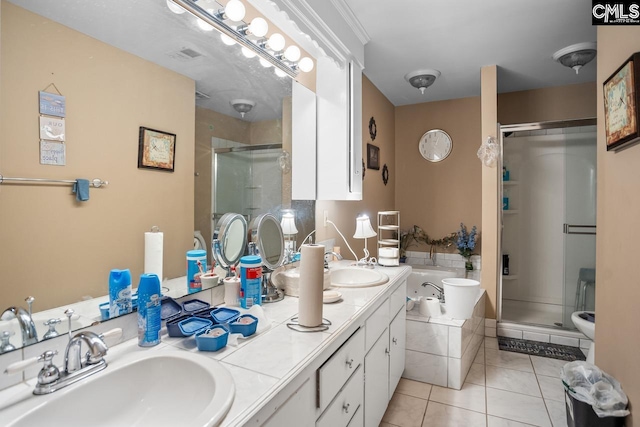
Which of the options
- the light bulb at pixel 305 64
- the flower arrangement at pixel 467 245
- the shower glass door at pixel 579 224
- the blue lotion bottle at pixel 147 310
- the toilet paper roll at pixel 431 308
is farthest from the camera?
the flower arrangement at pixel 467 245

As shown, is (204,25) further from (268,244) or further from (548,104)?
(548,104)

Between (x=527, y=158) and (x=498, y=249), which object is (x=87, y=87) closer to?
(x=498, y=249)

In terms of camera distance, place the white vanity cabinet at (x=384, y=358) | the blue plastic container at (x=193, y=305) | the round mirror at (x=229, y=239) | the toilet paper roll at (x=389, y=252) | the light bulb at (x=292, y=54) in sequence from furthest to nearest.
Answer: the toilet paper roll at (x=389, y=252) < the light bulb at (x=292, y=54) < the white vanity cabinet at (x=384, y=358) < the round mirror at (x=229, y=239) < the blue plastic container at (x=193, y=305)

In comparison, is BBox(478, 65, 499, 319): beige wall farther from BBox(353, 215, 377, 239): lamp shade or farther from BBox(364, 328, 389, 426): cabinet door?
BBox(364, 328, 389, 426): cabinet door

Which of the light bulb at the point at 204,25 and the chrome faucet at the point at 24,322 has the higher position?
the light bulb at the point at 204,25

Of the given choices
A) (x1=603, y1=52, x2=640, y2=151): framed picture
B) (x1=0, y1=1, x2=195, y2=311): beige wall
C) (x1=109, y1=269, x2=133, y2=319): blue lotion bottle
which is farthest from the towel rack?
(x1=603, y1=52, x2=640, y2=151): framed picture

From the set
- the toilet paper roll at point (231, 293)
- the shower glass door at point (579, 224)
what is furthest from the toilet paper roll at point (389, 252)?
the shower glass door at point (579, 224)

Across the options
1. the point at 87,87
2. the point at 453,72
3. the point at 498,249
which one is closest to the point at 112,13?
the point at 87,87

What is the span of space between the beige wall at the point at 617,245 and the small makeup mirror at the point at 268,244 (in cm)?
159

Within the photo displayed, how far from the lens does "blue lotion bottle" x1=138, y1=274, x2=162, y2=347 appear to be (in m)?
1.03

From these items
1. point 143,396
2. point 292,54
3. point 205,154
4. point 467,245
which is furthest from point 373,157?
point 143,396

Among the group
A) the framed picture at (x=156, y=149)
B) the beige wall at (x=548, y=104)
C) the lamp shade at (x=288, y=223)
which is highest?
the beige wall at (x=548, y=104)

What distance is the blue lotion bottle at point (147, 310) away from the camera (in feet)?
3.36

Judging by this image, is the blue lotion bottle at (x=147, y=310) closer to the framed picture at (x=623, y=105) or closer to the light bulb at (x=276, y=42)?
the light bulb at (x=276, y=42)
